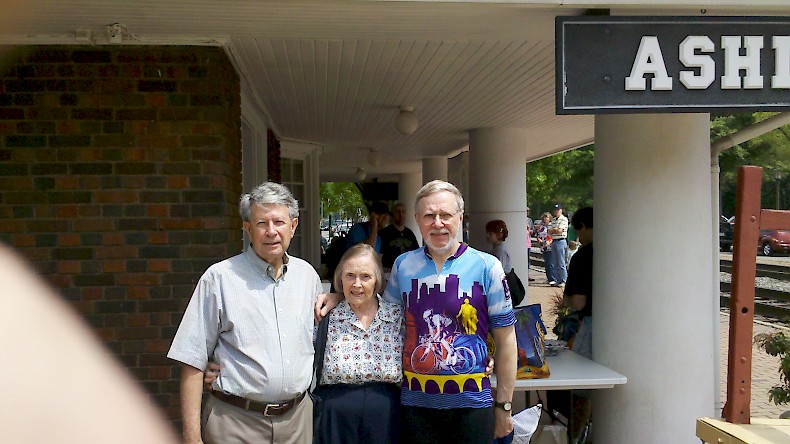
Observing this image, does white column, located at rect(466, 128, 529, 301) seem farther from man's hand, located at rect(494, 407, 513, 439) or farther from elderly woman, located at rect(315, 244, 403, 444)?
elderly woman, located at rect(315, 244, 403, 444)

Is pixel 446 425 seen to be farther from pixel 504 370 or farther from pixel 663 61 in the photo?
pixel 663 61

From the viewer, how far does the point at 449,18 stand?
384cm

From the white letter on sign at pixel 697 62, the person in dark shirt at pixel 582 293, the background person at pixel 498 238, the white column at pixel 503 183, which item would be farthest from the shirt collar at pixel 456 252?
the white column at pixel 503 183

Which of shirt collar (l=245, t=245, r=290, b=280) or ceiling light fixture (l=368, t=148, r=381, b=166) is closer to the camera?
shirt collar (l=245, t=245, r=290, b=280)

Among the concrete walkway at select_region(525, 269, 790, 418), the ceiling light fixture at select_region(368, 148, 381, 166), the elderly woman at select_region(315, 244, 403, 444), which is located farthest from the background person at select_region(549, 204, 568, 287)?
the elderly woman at select_region(315, 244, 403, 444)

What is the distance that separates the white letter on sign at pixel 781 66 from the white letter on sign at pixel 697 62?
1.07ft

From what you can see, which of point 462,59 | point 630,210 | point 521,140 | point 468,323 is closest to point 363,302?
point 468,323

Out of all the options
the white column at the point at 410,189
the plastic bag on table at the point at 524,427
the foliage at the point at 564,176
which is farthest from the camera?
the foliage at the point at 564,176

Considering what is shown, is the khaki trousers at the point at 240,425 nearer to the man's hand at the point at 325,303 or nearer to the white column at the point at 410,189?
the man's hand at the point at 325,303

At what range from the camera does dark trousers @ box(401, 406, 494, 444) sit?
3.01 meters

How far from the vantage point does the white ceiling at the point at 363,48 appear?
366cm

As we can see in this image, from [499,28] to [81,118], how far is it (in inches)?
99.5

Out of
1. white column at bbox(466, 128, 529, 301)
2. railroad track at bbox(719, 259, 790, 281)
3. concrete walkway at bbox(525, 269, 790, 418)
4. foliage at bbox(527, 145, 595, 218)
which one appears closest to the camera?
concrete walkway at bbox(525, 269, 790, 418)

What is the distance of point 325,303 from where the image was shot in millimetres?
3064
